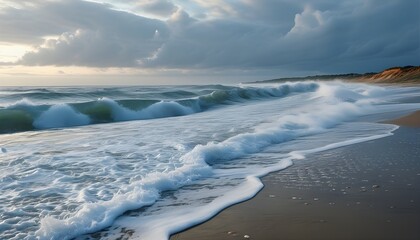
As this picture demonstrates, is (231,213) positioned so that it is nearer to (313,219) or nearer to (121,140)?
(313,219)

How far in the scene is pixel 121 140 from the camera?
9422 mm

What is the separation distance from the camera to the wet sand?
137 inches

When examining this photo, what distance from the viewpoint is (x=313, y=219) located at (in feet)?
12.4

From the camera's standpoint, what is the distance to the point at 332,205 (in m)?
4.16

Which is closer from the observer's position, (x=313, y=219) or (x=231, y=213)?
(x=313, y=219)

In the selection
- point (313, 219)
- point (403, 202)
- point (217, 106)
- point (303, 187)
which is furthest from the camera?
point (217, 106)

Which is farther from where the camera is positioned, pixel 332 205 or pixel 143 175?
pixel 143 175

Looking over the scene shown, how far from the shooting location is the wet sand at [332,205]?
3.47 m

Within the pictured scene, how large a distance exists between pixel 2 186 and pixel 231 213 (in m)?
3.13

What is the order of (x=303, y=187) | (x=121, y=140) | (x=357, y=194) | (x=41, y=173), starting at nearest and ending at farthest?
1. (x=357, y=194)
2. (x=303, y=187)
3. (x=41, y=173)
4. (x=121, y=140)

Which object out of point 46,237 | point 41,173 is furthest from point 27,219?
point 41,173

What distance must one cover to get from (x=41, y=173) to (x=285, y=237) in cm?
404

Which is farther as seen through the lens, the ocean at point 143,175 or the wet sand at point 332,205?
the ocean at point 143,175

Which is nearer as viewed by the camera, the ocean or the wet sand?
the wet sand
